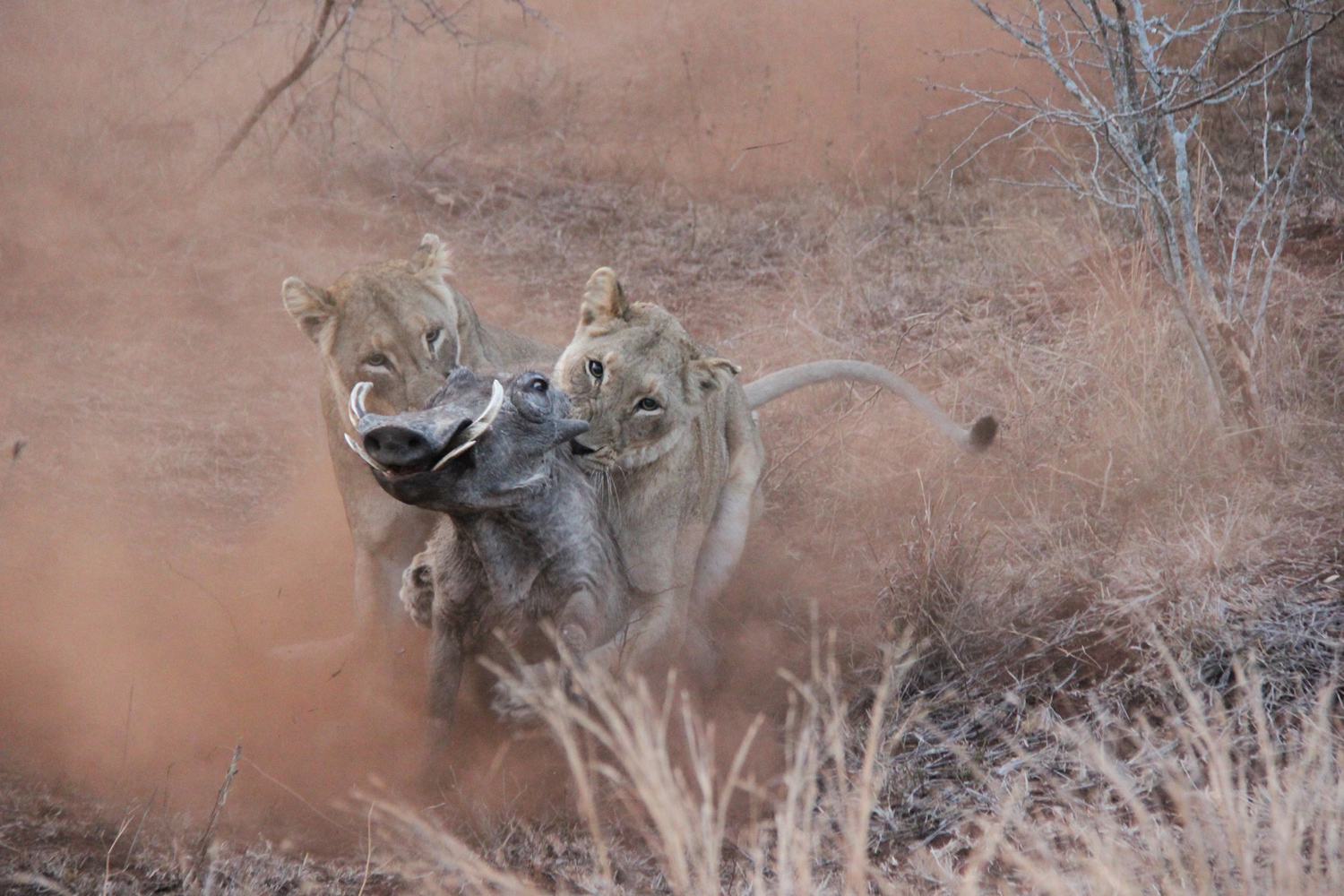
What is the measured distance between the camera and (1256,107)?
11.0 meters

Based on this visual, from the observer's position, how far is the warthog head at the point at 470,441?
11.8 feet

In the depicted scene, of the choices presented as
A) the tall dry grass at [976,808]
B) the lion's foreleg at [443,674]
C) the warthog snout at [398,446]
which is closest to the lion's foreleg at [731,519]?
the tall dry grass at [976,808]

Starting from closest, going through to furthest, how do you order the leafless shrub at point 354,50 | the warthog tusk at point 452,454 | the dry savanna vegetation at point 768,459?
the warthog tusk at point 452,454, the dry savanna vegetation at point 768,459, the leafless shrub at point 354,50

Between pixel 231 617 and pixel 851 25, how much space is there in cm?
992

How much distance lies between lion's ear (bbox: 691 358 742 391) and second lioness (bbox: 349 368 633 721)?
0.68 meters

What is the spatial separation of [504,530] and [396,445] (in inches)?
38.6

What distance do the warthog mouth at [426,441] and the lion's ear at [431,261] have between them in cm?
201

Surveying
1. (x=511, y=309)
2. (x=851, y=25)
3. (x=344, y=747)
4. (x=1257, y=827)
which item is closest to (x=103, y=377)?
(x=511, y=309)

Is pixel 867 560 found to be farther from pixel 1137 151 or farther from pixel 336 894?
pixel 336 894

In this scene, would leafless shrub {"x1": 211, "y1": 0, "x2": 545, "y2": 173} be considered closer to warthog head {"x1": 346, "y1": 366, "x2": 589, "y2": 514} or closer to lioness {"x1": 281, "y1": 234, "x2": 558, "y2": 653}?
lioness {"x1": 281, "y1": 234, "x2": 558, "y2": 653}

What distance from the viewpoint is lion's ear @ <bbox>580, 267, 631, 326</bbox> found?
206 inches

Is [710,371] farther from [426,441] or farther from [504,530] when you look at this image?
[426,441]

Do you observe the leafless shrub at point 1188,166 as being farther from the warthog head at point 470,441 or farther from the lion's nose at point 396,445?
the lion's nose at point 396,445

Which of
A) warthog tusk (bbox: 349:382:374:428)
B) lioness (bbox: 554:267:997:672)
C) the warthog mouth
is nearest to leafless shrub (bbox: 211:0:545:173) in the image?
lioness (bbox: 554:267:997:672)
